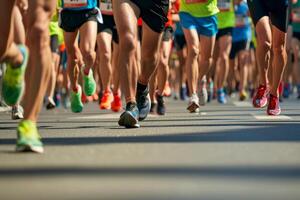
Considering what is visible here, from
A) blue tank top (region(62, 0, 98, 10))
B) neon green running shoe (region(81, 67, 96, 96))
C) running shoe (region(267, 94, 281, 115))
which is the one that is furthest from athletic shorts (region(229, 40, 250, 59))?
running shoe (region(267, 94, 281, 115))

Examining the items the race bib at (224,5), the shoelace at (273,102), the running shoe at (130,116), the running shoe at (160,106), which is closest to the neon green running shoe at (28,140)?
the running shoe at (130,116)

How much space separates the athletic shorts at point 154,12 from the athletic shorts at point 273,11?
71.8 inches

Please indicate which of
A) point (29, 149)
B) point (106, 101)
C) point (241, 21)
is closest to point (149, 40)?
point (29, 149)

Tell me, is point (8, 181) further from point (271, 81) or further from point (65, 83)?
point (65, 83)

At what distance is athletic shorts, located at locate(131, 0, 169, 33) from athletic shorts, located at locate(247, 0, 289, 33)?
1.82 metres

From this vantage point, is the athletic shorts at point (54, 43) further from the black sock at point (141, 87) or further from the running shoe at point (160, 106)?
the black sock at point (141, 87)

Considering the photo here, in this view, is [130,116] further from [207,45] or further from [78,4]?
[207,45]

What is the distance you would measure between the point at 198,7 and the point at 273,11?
2.14 meters

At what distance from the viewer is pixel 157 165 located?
4.97m

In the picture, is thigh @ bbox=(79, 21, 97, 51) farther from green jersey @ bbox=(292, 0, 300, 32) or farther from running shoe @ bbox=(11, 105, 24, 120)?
green jersey @ bbox=(292, 0, 300, 32)

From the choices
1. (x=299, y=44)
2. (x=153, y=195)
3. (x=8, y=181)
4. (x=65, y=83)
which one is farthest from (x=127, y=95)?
(x=299, y=44)

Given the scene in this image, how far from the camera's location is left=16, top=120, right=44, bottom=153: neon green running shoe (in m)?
5.75

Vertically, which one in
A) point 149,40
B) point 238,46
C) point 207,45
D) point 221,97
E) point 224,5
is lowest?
point 221,97

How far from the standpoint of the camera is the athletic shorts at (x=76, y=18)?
10961 millimetres
